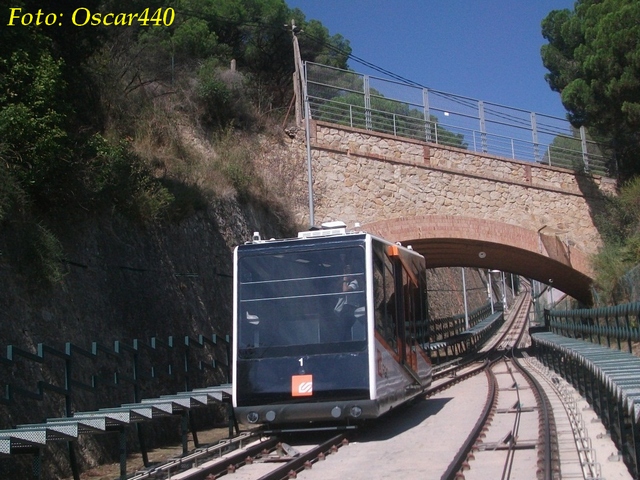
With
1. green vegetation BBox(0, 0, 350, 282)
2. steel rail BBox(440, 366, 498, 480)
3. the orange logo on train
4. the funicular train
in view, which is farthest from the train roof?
steel rail BBox(440, 366, 498, 480)

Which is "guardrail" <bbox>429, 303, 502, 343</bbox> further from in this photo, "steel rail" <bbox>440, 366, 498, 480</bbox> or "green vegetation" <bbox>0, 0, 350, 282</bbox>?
"steel rail" <bbox>440, 366, 498, 480</bbox>

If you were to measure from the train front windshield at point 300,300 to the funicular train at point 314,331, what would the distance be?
14 mm

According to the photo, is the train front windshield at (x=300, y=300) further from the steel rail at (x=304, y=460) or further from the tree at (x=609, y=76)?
the tree at (x=609, y=76)

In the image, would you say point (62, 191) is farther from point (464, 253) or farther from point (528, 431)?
point (464, 253)

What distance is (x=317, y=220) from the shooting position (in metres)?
24.2

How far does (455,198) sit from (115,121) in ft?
39.3

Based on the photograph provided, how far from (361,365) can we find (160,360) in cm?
427

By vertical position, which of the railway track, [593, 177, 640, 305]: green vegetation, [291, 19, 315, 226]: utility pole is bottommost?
the railway track

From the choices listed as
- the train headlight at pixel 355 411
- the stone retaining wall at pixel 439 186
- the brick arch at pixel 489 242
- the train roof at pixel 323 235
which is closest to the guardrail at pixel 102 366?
the train roof at pixel 323 235

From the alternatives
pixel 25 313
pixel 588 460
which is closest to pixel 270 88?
pixel 25 313

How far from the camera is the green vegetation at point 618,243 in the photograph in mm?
25062

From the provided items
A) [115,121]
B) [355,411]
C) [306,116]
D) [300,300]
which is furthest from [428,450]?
[306,116]

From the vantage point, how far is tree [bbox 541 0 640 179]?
82.0ft

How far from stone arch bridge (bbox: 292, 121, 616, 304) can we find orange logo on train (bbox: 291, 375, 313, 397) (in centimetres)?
1392
